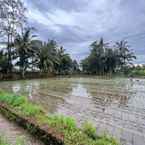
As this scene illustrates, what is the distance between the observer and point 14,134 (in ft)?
17.0

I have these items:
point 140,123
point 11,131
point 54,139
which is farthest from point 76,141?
point 140,123

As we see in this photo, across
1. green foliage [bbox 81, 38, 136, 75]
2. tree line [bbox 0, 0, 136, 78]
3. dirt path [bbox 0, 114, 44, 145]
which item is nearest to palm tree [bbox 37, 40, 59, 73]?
tree line [bbox 0, 0, 136, 78]

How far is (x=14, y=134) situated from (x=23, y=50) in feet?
110

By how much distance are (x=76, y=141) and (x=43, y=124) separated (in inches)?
51.6

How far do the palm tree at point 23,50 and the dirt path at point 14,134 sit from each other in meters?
31.8

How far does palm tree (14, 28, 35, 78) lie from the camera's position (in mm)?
37562

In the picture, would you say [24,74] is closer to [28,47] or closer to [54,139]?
[28,47]

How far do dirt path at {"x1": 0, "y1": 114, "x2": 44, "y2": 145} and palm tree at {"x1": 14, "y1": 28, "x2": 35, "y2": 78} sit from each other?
31843 millimetres

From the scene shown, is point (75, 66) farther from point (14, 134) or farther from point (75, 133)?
point (75, 133)

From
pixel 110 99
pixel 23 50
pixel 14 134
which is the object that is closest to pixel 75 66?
pixel 23 50

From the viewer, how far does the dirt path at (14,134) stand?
4632mm

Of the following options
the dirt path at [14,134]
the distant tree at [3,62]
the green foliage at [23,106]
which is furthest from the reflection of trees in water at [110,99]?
the distant tree at [3,62]

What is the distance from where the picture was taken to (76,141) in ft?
12.9

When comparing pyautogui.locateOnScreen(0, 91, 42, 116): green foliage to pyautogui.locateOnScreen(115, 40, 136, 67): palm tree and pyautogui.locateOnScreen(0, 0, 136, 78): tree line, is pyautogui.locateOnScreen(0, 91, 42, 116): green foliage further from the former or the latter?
pyautogui.locateOnScreen(115, 40, 136, 67): palm tree
